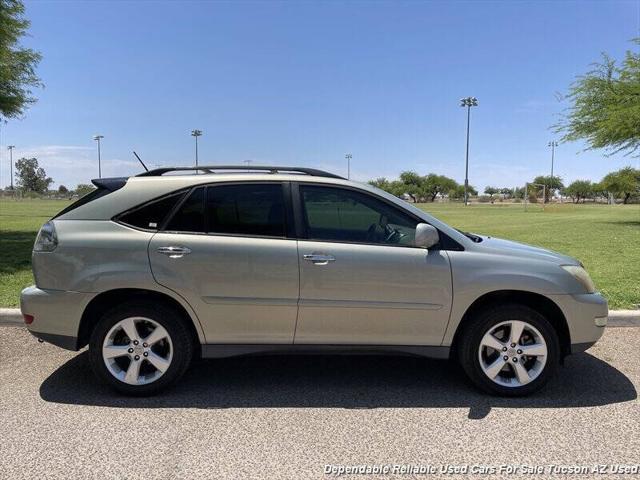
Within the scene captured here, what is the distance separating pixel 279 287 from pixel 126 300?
1.18 meters

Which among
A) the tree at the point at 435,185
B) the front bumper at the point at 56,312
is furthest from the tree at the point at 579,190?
the front bumper at the point at 56,312

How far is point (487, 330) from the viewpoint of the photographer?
12.6 feet

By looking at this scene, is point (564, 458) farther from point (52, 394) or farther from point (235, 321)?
A: point (52, 394)

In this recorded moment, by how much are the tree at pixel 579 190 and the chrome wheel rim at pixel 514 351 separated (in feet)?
463

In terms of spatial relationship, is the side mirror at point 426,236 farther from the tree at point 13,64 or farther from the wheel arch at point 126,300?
the tree at point 13,64

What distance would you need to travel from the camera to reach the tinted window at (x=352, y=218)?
392cm

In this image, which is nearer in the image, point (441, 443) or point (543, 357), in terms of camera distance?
point (441, 443)

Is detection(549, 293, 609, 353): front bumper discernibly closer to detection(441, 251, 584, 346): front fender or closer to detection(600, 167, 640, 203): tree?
detection(441, 251, 584, 346): front fender

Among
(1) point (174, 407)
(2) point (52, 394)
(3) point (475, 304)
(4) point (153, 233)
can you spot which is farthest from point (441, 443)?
(2) point (52, 394)

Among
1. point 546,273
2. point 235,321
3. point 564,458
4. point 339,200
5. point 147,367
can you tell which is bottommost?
point 564,458

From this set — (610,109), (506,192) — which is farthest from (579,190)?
(610,109)

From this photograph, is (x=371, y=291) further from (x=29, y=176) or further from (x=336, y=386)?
(x=29, y=176)

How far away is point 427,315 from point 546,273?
0.98 meters

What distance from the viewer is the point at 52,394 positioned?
3.95 metres
